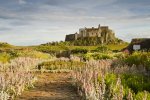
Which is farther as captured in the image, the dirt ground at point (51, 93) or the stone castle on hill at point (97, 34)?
the stone castle on hill at point (97, 34)

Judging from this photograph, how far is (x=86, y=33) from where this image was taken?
3789 inches

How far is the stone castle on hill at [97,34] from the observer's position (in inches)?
3691

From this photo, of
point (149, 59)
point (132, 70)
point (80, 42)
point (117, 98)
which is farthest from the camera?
point (80, 42)

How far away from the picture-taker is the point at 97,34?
95.2 meters

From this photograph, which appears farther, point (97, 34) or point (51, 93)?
point (97, 34)

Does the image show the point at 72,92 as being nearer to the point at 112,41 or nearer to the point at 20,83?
the point at 20,83

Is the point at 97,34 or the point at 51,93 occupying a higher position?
the point at 97,34

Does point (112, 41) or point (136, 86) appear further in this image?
point (112, 41)

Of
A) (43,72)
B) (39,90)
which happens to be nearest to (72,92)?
(39,90)

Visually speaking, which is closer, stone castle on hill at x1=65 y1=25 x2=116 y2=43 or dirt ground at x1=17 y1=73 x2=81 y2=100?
dirt ground at x1=17 y1=73 x2=81 y2=100

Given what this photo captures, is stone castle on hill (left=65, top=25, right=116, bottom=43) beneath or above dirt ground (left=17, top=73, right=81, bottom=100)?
above

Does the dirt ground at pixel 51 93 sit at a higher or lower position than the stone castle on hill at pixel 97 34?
lower

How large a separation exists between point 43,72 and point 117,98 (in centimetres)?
1305

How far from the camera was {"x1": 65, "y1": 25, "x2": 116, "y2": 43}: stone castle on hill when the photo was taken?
93750 millimetres
